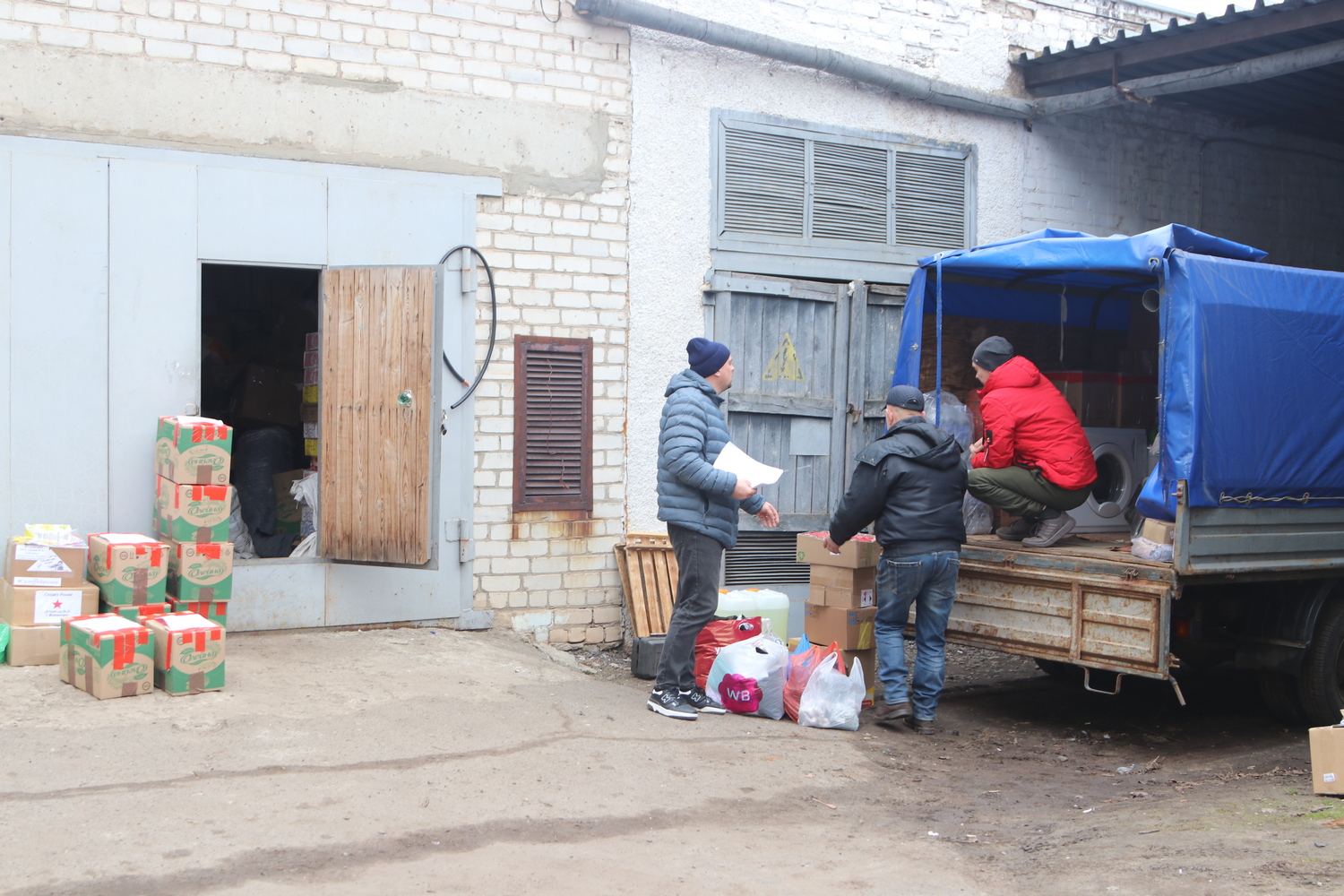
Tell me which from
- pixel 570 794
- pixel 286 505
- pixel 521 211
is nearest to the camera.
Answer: pixel 570 794

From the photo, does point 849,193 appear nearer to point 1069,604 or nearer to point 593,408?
point 593,408

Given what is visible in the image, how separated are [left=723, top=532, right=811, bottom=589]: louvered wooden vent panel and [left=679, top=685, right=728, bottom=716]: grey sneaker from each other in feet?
7.49

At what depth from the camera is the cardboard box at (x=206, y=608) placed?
6206 mm

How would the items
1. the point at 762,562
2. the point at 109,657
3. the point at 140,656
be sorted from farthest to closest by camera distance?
1. the point at 762,562
2. the point at 140,656
3. the point at 109,657

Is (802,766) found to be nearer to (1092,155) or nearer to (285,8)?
(285,8)

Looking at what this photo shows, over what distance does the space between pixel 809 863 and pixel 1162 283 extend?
11.7 feet

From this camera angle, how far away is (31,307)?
634 centimetres

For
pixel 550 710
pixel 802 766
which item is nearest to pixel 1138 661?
pixel 802 766

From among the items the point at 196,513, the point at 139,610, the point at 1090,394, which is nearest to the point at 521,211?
the point at 196,513

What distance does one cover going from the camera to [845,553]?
662 centimetres

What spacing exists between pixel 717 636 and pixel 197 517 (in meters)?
2.83

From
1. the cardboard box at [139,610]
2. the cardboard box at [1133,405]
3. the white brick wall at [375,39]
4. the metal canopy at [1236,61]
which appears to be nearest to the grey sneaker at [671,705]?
the cardboard box at [139,610]

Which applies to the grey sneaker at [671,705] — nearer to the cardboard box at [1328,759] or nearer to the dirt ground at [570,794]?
the dirt ground at [570,794]

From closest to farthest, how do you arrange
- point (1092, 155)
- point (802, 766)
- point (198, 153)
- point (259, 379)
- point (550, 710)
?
point (802, 766)
point (550, 710)
point (198, 153)
point (259, 379)
point (1092, 155)
